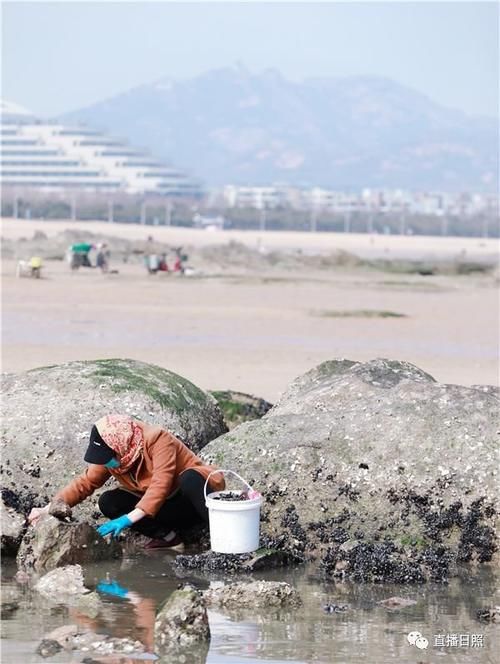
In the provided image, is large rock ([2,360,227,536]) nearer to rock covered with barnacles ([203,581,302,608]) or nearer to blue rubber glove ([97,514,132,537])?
blue rubber glove ([97,514,132,537])

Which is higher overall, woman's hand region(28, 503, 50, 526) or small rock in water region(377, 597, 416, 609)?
woman's hand region(28, 503, 50, 526)

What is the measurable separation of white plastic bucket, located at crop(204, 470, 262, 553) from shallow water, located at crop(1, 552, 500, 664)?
7.1 inches

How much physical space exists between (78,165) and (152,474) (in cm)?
16999

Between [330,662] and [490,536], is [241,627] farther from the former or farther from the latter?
[490,536]

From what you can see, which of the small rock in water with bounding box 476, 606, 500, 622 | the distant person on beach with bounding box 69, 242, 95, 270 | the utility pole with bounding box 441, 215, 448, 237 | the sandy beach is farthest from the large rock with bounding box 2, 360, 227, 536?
the utility pole with bounding box 441, 215, 448, 237

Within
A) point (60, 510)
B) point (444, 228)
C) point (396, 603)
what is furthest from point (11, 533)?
point (444, 228)

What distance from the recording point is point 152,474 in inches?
339

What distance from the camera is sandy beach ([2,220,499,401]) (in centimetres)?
1830

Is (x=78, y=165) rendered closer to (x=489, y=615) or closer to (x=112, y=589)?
(x=112, y=589)

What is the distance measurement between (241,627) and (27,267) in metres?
26.7

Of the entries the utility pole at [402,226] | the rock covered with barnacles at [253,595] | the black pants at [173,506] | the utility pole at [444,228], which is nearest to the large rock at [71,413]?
the black pants at [173,506]

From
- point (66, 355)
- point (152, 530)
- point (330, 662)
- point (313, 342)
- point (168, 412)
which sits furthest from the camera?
point (313, 342)

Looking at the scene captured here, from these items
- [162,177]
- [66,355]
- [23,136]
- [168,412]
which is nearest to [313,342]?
[66,355]

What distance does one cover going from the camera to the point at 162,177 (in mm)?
173625
